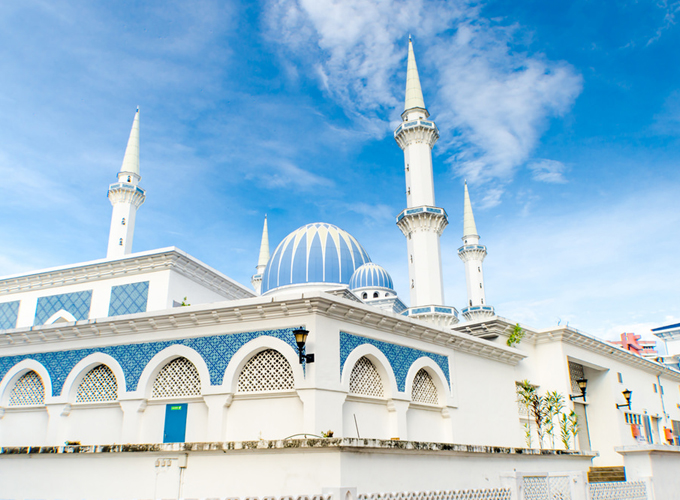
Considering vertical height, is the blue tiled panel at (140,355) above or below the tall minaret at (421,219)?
below

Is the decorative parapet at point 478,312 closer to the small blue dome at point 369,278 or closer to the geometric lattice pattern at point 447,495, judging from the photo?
the small blue dome at point 369,278

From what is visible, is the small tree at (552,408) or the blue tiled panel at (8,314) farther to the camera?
the blue tiled panel at (8,314)

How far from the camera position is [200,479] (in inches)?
282

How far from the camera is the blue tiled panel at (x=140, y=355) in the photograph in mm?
10719

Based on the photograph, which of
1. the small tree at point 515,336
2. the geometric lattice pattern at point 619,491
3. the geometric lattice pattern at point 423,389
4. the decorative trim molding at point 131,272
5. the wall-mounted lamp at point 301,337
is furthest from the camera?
the decorative trim molding at point 131,272

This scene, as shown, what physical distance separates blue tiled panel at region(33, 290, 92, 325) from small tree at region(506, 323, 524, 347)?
530 inches

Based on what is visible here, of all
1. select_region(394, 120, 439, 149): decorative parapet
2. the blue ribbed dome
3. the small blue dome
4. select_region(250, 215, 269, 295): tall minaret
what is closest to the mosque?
select_region(394, 120, 439, 149): decorative parapet

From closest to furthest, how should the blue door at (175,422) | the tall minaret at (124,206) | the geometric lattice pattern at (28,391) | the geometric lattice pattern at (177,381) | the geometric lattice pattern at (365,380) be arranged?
the blue door at (175,422) < the geometric lattice pattern at (365,380) < the geometric lattice pattern at (177,381) < the geometric lattice pattern at (28,391) < the tall minaret at (124,206)

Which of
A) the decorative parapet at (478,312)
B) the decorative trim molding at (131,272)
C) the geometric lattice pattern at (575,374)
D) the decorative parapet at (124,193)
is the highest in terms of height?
the decorative parapet at (124,193)

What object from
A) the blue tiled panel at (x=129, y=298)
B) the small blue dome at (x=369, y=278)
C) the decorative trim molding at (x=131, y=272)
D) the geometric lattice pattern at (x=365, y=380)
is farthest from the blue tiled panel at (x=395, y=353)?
the small blue dome at (x=369, y=278)

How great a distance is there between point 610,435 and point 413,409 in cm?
976

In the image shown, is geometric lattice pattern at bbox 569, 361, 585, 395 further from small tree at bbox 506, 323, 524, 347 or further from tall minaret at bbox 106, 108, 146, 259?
tall minaret at bbox 106, 108, 146, 259

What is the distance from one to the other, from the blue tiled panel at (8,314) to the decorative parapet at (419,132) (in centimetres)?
1667

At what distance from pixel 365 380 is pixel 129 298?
33.5ft
